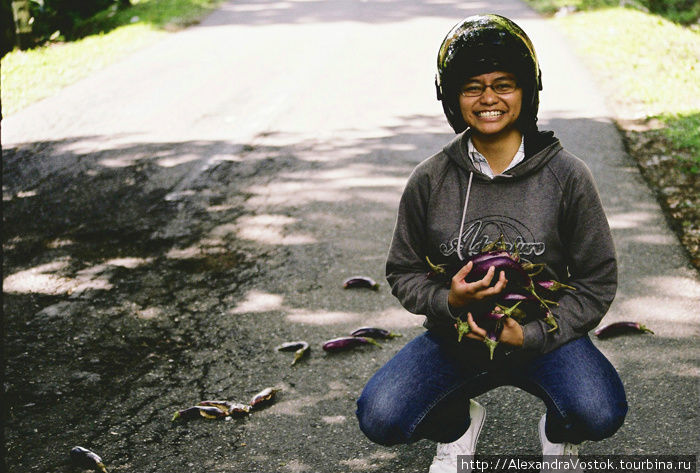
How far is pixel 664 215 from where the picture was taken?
5.52 meters

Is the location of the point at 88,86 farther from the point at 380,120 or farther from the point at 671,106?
the point at 671,106

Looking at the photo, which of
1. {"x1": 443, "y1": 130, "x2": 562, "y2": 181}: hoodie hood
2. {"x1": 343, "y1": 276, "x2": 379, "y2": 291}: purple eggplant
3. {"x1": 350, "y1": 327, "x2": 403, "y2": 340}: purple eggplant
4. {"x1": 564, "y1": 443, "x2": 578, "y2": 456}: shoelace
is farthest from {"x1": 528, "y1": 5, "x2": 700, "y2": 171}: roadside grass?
{"x1": 564, "y1": 443, "x2": 578, "y2": 456}: shoelace

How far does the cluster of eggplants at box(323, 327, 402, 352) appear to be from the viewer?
4.01 meters

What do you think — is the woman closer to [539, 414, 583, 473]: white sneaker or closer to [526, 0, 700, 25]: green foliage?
[539, 414, 583, 473]: white sneaker

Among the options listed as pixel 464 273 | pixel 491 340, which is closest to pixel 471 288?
pixel 464 273

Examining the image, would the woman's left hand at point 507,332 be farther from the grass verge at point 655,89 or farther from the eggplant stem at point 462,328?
the grass verge at point 655,89

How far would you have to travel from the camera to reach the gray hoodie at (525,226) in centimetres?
258

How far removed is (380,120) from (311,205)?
2.66 meters

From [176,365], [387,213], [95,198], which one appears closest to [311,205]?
[387,213]

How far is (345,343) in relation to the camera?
4.02 meters

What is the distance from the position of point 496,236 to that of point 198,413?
1659mm

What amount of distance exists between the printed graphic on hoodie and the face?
316 millimetres

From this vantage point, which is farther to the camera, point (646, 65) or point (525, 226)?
point (646, 65)

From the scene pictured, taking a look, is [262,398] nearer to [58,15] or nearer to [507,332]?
[507,332]
